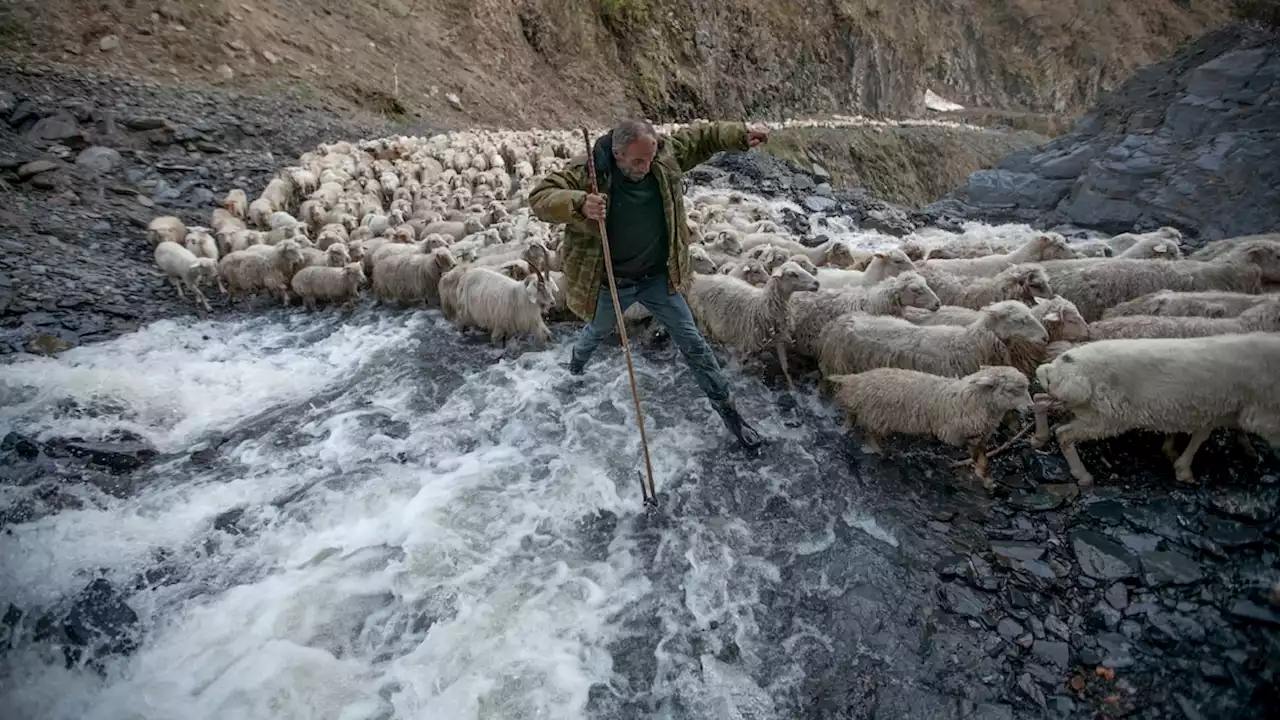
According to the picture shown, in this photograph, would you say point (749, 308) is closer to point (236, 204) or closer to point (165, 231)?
point (165, 231)

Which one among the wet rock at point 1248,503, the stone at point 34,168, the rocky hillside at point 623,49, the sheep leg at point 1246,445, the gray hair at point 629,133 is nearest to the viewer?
the wet rock at point 1248,503

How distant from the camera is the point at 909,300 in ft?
20.8

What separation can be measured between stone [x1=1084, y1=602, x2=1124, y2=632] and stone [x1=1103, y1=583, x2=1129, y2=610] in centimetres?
4

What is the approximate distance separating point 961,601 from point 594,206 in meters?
3.48

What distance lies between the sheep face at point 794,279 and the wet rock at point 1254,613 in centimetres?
384

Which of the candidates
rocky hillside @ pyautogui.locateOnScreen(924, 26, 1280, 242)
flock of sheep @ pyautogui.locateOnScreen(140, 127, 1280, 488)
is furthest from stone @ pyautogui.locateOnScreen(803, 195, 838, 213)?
flock of sheep @ pyautogui.locateOnScreen(140, 127, 1280, 488)

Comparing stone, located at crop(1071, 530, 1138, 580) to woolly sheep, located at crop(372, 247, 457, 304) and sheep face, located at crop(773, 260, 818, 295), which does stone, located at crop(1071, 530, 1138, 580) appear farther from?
woolly sheep, located at crop(372, 247, 457, 304)

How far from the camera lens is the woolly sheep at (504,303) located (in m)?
7.62

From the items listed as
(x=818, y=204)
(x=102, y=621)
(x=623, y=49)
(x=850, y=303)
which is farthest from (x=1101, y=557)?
(x=623, y=49)

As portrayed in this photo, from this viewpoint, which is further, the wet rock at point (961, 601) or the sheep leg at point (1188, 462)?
the sheep leg at point (1188, 462)

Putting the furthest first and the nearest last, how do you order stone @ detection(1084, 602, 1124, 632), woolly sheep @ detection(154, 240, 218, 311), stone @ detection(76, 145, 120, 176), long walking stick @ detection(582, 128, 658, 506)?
stone @ detection(76, 145, 120, 176) < woolly sheep @ detection(154, 240, 218, 311) < long walking stick @ detection(582, 128, 658, 506) < stone @ detection(1084, 602, 1124, 632)

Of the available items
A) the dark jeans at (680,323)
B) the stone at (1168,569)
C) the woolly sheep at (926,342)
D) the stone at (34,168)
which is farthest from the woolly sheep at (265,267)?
the stone at (1168,569)

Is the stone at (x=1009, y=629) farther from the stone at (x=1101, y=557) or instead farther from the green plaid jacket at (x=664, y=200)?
the green plaid jacket at (x=664, y=200)

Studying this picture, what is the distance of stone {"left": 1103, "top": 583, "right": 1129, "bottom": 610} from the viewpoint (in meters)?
3.76
